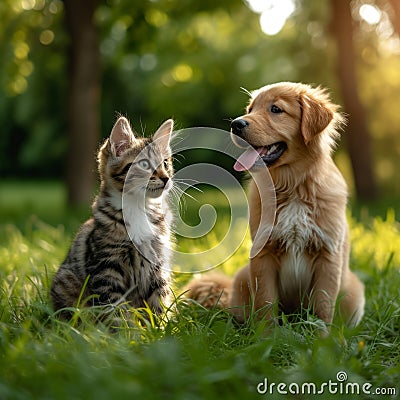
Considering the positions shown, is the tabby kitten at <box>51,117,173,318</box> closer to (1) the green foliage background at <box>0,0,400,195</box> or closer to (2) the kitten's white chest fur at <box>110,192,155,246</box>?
(2) the kitten's white chest fur at <box>110,192,155,246</box>

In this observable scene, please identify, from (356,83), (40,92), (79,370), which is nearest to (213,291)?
(79,370)

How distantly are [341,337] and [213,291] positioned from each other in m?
1.45

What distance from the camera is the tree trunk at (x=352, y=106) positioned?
1190cm

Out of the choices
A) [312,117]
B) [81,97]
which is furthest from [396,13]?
[312,117]

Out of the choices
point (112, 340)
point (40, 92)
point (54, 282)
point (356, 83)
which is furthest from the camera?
point (40, 92)

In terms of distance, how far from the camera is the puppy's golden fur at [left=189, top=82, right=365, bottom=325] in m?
3.66

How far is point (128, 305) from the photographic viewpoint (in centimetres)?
334

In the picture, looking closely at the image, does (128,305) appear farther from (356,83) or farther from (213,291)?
(356,83)

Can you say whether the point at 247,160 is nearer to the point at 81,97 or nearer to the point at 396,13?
the point at 81,97

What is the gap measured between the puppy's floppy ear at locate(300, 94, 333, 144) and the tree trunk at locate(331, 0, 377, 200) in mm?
8866

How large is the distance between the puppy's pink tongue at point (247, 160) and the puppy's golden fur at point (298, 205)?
2 cm

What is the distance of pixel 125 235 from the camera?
3.49m

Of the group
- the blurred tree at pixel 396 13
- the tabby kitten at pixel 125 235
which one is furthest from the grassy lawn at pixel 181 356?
the blurred tree at pixel 396 13

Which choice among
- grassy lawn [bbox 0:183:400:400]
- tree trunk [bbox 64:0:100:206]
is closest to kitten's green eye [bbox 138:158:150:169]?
grassy lawn [bbox 0:183:400:400]
